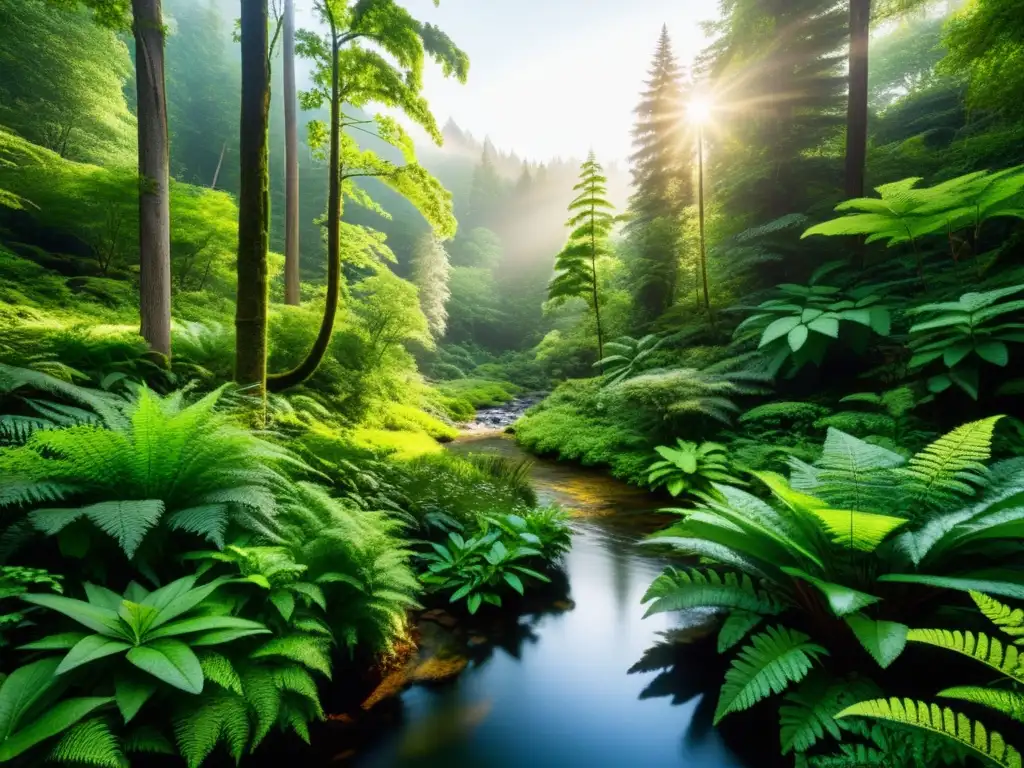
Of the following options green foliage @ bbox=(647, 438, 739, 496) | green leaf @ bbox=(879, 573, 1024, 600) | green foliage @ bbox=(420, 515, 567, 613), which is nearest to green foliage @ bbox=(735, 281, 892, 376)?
green foliage @ bbox=(647, 438, 739, 496)

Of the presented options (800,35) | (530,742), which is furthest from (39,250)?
(800,35)

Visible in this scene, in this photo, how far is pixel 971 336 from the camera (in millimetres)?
4051

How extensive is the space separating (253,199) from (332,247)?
1833 mm

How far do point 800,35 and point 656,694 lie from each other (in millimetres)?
12679

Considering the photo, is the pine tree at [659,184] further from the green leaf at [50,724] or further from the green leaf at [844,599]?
the green leaf at [50,724]

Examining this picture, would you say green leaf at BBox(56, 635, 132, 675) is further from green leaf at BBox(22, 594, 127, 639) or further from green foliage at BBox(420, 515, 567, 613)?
green foliage at BBox(420, 515, 567, 613)

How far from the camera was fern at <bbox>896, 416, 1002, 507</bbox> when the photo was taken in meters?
2.22

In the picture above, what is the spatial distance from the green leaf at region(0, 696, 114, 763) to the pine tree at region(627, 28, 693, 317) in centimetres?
1300

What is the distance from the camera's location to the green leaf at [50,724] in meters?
1.24

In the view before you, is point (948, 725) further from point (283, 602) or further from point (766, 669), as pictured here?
point (283, 602)

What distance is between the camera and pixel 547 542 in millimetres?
3820

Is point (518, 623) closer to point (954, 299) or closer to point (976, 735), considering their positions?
point (976, 735)

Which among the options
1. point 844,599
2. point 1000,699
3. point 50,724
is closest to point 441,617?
point 50,724

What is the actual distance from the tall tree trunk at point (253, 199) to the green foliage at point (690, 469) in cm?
472
